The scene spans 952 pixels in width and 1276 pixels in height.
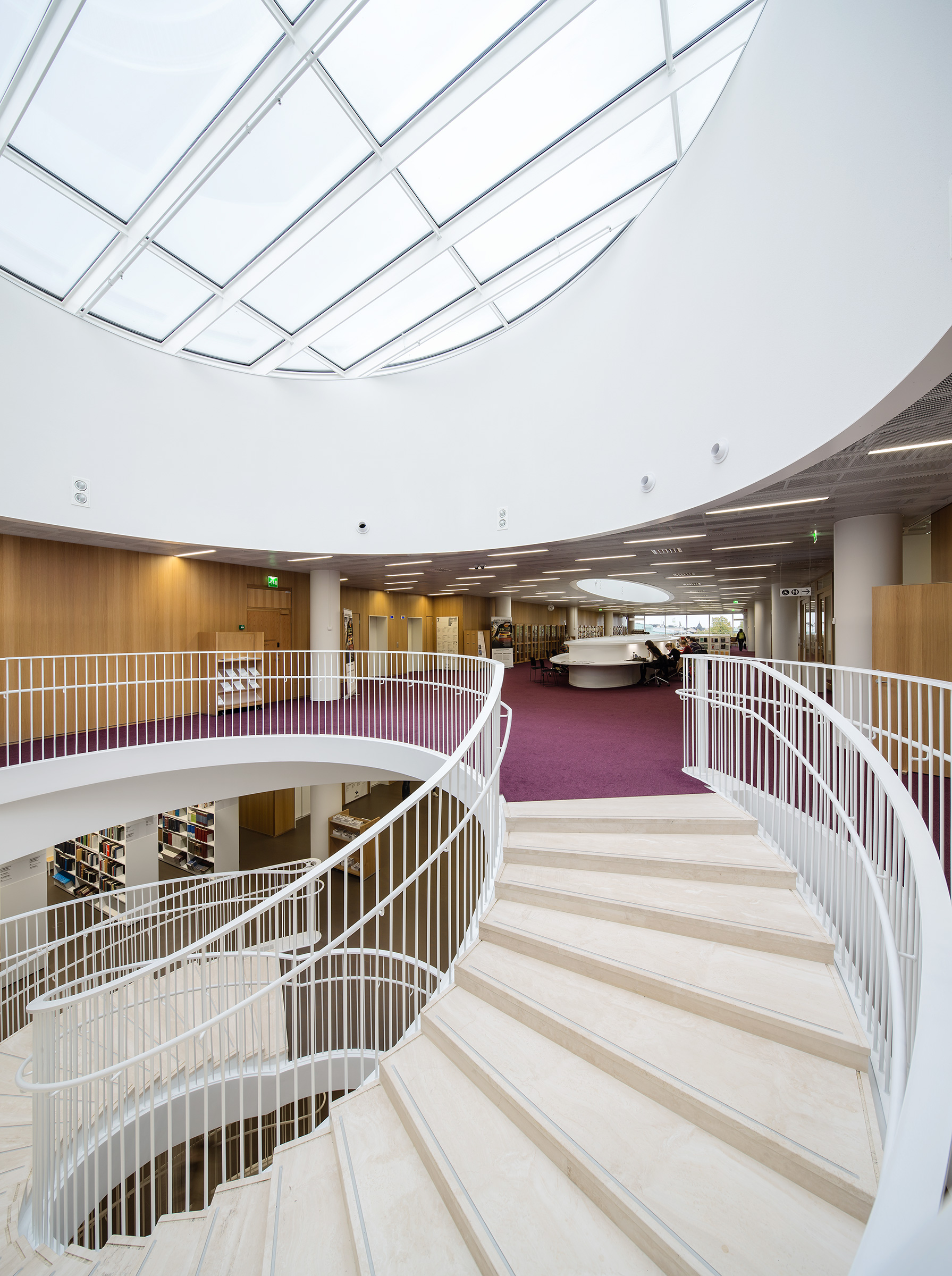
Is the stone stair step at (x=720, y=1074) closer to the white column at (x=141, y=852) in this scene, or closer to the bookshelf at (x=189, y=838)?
the white column at (x=141, y=852)

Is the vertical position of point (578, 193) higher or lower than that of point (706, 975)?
higher

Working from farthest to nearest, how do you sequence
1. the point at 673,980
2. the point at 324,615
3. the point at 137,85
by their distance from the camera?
1. the point at 324,615
2. the point at 137,85
3. the point at 673,980

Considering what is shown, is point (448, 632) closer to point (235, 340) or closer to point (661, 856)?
point (235, 340)

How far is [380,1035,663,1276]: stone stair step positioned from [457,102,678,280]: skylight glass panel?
8.70 m

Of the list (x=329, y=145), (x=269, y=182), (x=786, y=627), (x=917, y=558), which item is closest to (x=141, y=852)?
(x=269, y=182)

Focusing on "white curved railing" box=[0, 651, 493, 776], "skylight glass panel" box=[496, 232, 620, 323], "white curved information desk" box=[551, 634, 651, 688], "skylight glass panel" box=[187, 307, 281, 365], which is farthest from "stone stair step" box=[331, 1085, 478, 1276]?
"white curved information desk" box=[551, 634, 651, 688]

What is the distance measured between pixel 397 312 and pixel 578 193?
3.28 meters

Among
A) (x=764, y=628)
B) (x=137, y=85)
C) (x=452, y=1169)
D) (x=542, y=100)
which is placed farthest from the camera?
(x=764, y=628)

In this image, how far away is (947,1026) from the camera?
108cm

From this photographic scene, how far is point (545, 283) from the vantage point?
27.9 feet

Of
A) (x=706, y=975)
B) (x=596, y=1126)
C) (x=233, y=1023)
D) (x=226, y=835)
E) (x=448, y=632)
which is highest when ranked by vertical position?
(x=448, y=632)

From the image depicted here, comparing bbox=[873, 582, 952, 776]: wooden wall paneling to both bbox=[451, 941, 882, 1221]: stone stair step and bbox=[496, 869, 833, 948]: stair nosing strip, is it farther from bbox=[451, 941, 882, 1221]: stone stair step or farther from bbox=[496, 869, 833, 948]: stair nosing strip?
bbox=[451, 941, 882, 1221]: stone stair step

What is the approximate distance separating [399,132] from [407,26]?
0.89 meters

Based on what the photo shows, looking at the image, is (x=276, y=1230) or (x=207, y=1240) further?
(x=207, y=1240)
